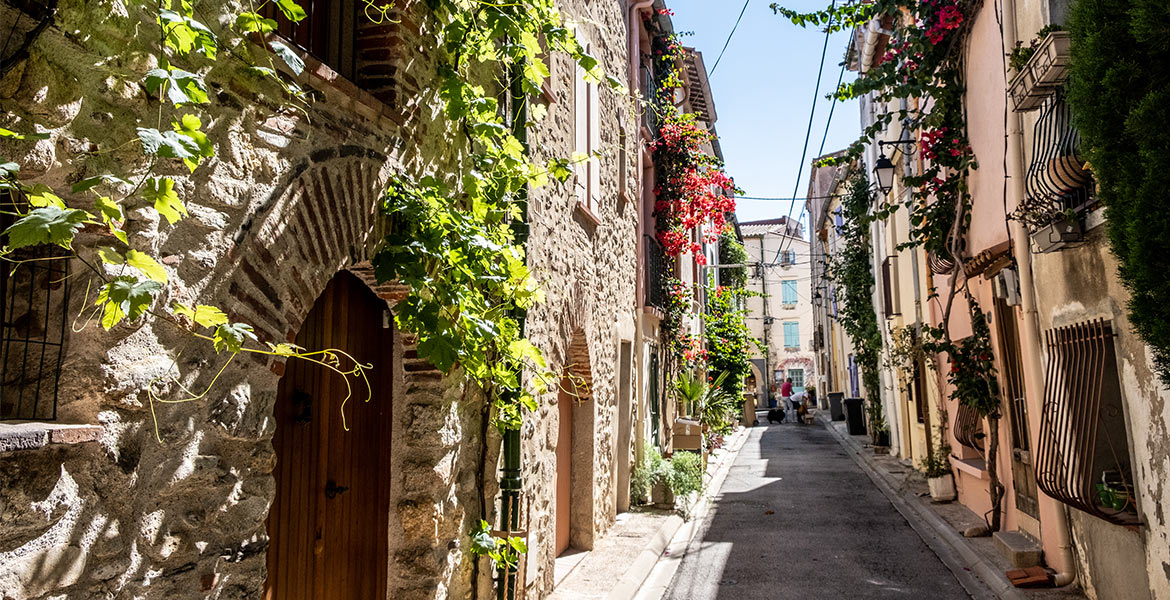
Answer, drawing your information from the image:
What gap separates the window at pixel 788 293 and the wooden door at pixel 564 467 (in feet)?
128

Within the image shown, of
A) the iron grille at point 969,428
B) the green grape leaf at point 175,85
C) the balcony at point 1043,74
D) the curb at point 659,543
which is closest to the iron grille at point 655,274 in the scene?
the curb at point 659,543

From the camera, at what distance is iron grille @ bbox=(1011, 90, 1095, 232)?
15.8ft

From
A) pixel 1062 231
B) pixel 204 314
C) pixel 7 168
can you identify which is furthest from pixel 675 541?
pixel 7 168

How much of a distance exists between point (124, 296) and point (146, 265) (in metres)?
0.10

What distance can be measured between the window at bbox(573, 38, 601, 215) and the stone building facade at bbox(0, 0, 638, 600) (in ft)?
9.51

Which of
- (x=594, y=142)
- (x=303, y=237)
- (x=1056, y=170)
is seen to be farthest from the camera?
(x=594, y=142)

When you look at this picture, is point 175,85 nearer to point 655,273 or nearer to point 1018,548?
point 1018,548

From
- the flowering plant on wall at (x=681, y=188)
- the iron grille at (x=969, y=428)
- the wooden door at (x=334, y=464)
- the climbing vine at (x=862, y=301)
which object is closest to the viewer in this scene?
the wooden door at (x=334, y=464)

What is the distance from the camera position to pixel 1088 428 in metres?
5.22

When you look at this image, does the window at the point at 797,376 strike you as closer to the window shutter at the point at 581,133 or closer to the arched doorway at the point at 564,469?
the arched doorway at the point at 564,469

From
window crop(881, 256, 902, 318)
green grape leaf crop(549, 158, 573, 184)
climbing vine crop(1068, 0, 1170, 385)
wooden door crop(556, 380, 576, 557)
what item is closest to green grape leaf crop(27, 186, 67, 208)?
green grape leaf crop(549, 158, 573, 184)

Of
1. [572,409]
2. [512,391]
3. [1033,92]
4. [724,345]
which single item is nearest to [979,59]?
[1033,92]

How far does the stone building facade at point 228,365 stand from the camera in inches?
80.0

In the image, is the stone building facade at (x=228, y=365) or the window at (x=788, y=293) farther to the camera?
the window at (x=788, y=293)
